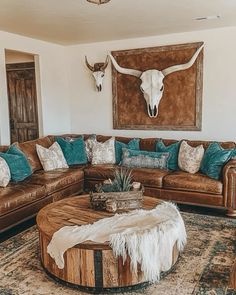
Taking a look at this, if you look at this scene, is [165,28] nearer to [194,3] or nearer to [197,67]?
[197,67]

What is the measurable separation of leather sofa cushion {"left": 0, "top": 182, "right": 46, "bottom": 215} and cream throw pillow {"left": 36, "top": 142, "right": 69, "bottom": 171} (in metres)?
0.73

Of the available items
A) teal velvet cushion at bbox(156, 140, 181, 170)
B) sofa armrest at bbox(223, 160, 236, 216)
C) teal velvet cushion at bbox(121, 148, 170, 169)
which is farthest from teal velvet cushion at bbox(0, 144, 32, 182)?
sofa armrest at bbox(223, 160, 236, 216)

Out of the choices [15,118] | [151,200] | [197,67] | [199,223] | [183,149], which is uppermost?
[197,67]

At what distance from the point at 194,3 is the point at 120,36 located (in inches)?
78.9

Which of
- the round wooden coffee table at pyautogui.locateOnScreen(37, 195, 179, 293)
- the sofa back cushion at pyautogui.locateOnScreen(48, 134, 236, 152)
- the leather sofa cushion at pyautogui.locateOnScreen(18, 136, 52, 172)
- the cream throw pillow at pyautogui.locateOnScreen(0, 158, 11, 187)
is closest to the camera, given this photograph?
the round wooden coffee table at pyautogui.locateOnScreen(37, 195, 179, 293)

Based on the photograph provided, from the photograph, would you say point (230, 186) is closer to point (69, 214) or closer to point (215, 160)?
point (215, 160)

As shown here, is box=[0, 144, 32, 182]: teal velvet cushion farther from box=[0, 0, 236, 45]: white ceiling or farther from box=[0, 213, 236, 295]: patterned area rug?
box=[0, 0, 236, 45]: white ceiling

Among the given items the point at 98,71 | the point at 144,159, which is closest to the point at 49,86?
the point at 98,71

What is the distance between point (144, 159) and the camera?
502 cm

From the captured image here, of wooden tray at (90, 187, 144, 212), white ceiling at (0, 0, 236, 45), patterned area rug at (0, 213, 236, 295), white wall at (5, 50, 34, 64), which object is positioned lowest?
patterned area rug at (0, 213, 236, 295)

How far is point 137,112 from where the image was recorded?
5828 mm

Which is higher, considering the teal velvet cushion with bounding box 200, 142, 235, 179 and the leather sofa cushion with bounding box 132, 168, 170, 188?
the teal velvet cushion with bounding box 200, 142, 235, 179

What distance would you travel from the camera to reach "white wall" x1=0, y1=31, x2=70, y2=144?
5.25 m

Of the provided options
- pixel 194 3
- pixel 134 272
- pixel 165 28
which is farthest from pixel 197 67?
pixel 134 272
